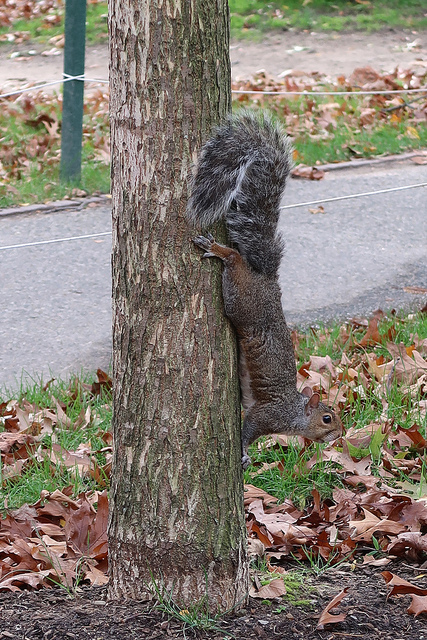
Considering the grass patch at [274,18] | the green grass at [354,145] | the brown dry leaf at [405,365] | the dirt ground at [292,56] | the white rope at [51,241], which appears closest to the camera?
the brown dry leaf at [405,365]

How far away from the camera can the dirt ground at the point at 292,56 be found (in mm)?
10008

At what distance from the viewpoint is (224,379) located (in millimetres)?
2109

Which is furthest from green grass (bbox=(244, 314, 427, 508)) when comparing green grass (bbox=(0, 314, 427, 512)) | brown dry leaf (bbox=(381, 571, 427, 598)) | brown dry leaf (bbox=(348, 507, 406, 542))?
brown dry leaf (bbox=(381, 571, 427, 598))

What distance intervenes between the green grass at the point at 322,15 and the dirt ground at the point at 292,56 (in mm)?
341

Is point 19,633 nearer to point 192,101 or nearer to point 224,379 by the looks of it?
point 224,379

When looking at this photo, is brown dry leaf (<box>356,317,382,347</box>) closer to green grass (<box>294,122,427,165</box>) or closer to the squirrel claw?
the squirrel claw

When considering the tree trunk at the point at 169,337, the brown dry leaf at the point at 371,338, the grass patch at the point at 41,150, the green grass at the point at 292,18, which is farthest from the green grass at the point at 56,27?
the tree trunk at the point at 169,337

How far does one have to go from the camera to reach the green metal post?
578cm

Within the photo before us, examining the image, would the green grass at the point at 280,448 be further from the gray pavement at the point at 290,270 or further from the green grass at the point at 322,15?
the green grass at the point at 322,15

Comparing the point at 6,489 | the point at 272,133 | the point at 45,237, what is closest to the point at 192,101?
the point at 272,133

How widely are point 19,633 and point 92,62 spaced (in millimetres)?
9353

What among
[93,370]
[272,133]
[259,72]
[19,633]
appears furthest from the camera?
[259,72]

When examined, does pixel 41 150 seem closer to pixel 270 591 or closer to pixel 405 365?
pixel 405 365

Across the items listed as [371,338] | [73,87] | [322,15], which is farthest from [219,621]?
[322,15]
